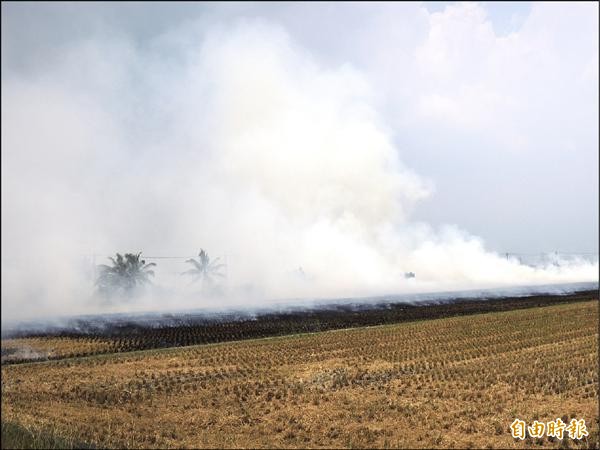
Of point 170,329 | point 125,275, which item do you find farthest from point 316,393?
point 125,275

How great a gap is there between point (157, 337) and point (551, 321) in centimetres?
3530

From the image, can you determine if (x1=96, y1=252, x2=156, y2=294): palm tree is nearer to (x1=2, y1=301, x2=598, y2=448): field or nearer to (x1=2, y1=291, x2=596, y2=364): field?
(x1=2, y1=291, x2=596, y2=364): field

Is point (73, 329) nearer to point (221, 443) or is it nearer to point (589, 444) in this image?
point (221, 443)

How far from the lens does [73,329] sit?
54875 mm

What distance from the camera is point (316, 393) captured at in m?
24.8

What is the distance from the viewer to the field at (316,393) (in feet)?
61.0

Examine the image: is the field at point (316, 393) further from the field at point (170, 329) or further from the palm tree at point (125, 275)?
the palm tree at point (125, 275)

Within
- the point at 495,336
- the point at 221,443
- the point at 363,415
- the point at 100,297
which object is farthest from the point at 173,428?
the point at 100,297

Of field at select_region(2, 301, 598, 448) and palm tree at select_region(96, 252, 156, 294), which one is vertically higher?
palm tree at select_region(96, 252, 156, 294)

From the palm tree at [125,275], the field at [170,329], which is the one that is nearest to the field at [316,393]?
the field at [170,329]

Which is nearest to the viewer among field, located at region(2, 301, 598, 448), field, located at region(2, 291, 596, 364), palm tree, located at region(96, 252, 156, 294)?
field, located at region(2, 301, 598, 448)

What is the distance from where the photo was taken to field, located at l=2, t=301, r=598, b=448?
18.6 m

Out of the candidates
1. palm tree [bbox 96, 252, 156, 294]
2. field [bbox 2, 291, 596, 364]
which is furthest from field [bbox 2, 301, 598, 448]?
palm tree [bbox 96, 252, 156, 294]

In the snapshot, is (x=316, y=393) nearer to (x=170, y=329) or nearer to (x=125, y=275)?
(x=170, y=329)
